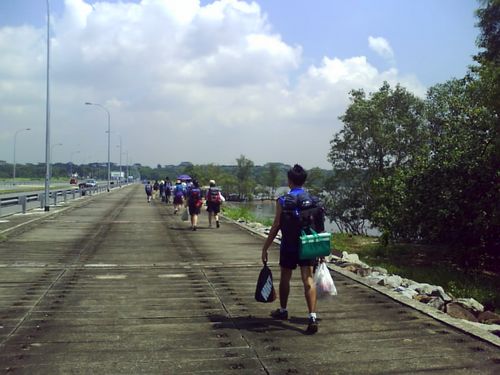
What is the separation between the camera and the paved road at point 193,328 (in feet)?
14.8

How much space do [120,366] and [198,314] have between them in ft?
6.06

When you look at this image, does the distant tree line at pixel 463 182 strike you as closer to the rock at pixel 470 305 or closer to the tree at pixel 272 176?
the rock at pixel 470 305

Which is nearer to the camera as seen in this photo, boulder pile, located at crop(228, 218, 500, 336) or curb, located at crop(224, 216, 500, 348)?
curb, located at crop(224, 216, 500, 348)

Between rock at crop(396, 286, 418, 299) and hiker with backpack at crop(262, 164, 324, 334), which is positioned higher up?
hiker with backpack at crop(262, 164, 324, 334)

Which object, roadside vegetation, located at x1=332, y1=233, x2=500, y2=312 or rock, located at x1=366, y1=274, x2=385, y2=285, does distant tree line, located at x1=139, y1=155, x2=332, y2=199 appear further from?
rock, located at x1=366, y1=274, x2=385, y2=285

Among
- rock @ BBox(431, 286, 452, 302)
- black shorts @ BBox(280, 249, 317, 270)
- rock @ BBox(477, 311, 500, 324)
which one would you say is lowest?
rock @ BBox(477, 311, 500, 324)

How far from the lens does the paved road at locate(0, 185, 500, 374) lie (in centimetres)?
450

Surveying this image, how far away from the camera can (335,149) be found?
3966 cm

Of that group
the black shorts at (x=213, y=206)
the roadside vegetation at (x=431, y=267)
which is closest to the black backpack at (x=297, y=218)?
the roadside vegetation at (x=431, y=267)

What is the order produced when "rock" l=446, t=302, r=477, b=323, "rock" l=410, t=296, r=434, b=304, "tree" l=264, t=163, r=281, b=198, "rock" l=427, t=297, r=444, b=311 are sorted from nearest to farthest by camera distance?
"rock" l=446, t=302, r=477, b=323
"rock" l=427, t=297, r=444, b=311
"rock" l=410, t=296, r=434, b=304
"tree" l=264, t=163, r=281, b=198

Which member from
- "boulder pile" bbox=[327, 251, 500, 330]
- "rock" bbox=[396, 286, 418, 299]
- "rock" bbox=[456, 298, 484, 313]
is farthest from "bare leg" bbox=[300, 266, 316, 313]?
"rock" bbox=[456, 298, 484, 313]

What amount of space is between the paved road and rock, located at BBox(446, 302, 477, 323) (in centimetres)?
78

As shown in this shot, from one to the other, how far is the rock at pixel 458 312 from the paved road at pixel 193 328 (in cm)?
78

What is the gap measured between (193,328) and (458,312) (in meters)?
3.49
